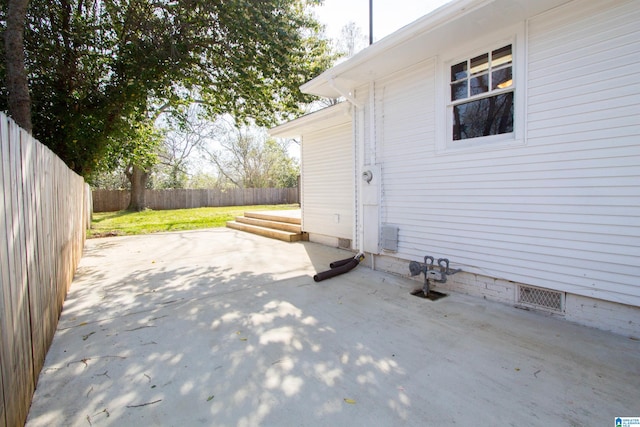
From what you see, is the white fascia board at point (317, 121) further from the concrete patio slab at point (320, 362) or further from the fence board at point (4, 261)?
the fence board at point (4, 261)

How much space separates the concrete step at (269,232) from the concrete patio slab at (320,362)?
11.4 feet

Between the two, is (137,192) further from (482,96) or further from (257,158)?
(482,96)

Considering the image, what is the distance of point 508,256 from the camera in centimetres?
338

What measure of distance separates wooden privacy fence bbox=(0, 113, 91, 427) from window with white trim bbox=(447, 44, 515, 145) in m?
4.16

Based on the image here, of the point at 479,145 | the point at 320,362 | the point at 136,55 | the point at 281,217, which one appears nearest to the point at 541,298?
the point at 479,145

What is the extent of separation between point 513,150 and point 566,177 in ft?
1.85

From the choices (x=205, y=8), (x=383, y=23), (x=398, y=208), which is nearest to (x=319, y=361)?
(x=398, y=208)

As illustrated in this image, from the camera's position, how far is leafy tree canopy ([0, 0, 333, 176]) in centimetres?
607

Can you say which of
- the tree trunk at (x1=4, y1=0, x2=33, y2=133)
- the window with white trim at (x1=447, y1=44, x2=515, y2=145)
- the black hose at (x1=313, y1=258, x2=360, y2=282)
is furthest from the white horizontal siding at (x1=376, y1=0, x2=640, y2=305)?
the tree trunk at (x1=4, y1=0, x2=33, y2=133)

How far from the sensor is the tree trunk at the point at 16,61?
4.61m

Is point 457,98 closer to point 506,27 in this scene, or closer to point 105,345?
point 506,27

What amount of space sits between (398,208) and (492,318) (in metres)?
1.98

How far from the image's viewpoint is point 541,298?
10.5 feet

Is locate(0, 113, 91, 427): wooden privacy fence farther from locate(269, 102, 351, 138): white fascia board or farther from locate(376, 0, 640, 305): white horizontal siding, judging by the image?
locate(269, 102, 351, 138): white fascia board
